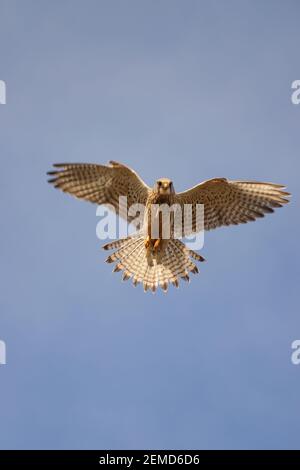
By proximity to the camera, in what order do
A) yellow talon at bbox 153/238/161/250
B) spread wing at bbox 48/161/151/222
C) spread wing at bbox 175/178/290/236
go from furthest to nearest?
yellow talon at bbox 153/238/161/250, spread wing at bbox 175/178/290/236, spread wing at bbox 48/161/151/222

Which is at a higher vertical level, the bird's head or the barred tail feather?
the bird's head

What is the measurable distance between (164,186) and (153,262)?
1719mm

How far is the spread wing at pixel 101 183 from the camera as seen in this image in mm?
16516

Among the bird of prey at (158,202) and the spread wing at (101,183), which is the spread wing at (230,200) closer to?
the bird of prey at (158,202)

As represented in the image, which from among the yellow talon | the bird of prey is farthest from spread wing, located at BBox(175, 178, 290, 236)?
the yellow talon

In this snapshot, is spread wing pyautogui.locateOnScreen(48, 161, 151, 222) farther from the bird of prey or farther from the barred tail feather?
the barred tail feather

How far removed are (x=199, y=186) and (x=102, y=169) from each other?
69.1 inches

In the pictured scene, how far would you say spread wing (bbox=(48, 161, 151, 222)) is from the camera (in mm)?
16516

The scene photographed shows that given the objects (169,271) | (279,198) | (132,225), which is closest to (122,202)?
(132,225)

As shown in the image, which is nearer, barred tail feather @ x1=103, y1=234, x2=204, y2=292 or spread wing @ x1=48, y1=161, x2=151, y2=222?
spread wing @ x1=48, y1=161, x2=151, y2=222

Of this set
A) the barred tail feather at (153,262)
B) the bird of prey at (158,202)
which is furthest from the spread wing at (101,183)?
the barred tail feather at (153,262)

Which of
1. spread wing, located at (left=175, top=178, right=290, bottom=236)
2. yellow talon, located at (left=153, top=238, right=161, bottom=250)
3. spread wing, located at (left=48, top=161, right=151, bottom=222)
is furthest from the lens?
yellow talon, located at (left=153, top=238, right=161, bottom=250)

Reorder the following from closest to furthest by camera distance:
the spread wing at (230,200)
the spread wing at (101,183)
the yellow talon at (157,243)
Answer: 1. the spread wing at (101,183)
2. the spread wing at (230,200)
3. the yellow talon at (157,243)

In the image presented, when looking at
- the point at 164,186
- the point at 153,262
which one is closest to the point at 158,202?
the point at 164,186
